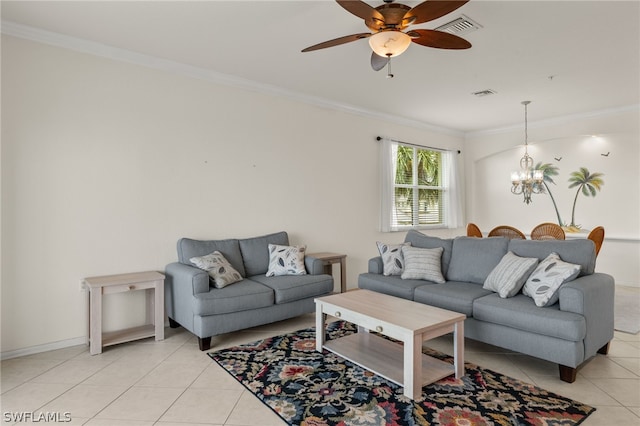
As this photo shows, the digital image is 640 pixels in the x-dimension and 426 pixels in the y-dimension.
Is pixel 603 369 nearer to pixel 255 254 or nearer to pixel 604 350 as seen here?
pixel 604 350

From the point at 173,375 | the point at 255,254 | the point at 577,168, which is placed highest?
the point at 577,168

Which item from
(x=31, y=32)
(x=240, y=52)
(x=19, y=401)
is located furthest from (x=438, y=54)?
(x=19, y=401)

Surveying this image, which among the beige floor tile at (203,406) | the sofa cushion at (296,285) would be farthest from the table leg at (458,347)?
the sofa cushion at (296,285)

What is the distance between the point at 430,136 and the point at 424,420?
5472 mm

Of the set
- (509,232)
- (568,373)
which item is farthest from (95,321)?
(509,232)

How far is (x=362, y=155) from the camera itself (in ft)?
18.4

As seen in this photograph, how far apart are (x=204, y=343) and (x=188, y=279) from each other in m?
0.57

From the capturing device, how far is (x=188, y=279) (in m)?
3.25

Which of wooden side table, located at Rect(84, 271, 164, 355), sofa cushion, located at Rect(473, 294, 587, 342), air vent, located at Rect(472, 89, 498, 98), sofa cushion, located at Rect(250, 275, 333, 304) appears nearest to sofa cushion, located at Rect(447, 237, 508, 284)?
sofa cushion, located at Rect(473, 294, 587, 342)

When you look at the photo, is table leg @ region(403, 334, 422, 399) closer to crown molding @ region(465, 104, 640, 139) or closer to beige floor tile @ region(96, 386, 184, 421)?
beige floor tile @ region(96, 386, 184, 421)

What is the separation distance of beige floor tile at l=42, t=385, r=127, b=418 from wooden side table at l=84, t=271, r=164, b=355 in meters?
0.66

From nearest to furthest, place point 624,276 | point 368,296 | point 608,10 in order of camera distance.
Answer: point 608,10 → point 368,296 → point 624,276

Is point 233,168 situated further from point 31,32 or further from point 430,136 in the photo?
point 430,136

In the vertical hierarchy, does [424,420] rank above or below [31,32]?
below
